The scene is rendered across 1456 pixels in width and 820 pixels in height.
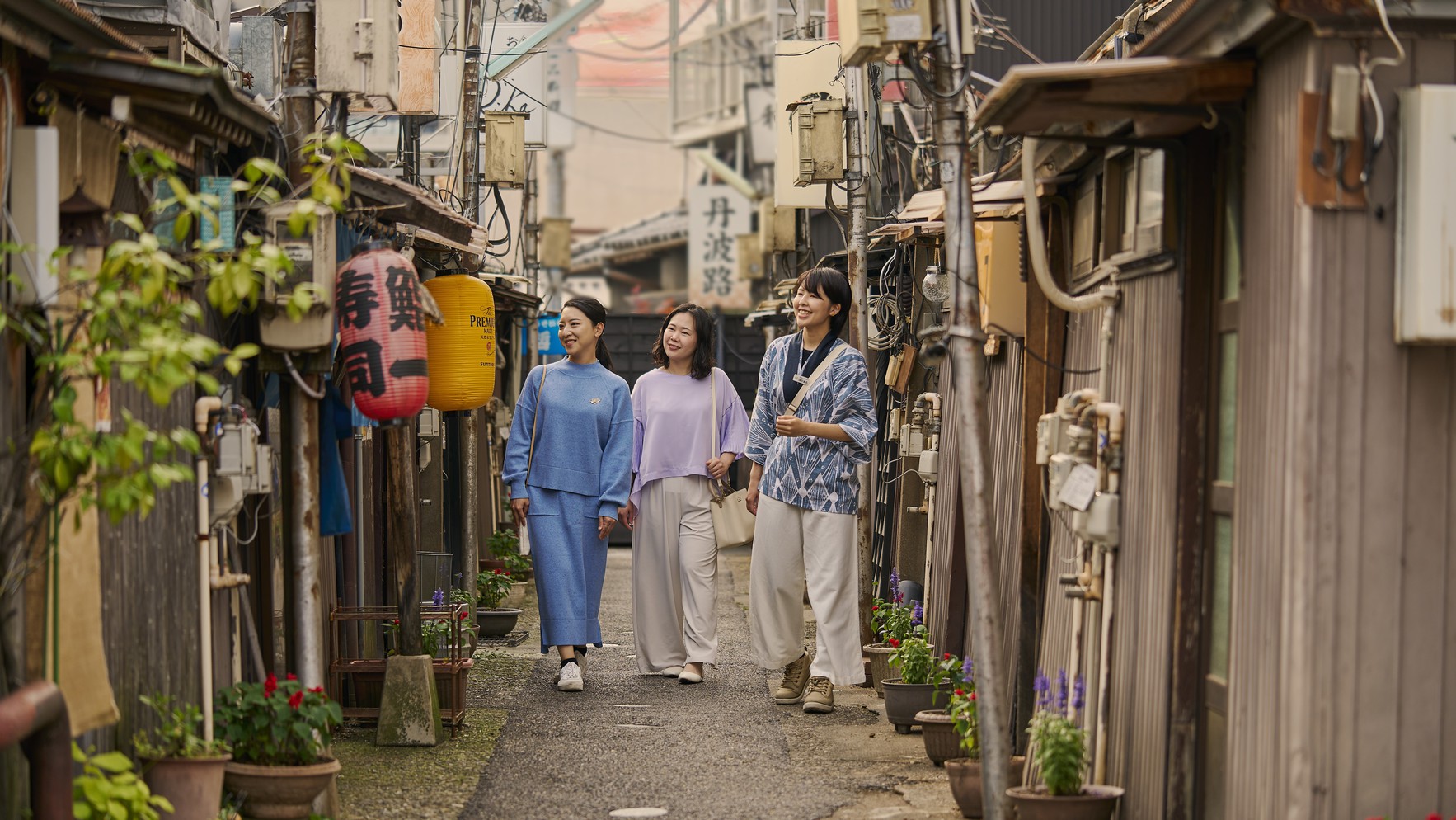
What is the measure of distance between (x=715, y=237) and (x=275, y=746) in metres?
28.3

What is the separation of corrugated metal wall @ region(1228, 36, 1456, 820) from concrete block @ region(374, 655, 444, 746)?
17.3 ft

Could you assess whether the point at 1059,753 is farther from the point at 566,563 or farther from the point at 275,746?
the point at 566,563

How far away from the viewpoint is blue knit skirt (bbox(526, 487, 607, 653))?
11094 millimetres

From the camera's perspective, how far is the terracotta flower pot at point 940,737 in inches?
326

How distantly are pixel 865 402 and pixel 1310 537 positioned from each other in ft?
18.8

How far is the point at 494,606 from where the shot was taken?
1510 centimetres

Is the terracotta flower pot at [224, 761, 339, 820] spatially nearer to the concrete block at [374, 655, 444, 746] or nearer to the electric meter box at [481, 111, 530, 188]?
the concrete block at [374, 655, 444, 746]

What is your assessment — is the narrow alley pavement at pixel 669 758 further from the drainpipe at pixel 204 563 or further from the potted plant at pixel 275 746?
the drainpipe at pixel 204 563

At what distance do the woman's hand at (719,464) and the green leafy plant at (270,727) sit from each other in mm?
5044

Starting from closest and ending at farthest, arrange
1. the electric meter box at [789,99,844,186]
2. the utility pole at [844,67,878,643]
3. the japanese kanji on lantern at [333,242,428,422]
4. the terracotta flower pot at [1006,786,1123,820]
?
the terracotta flower pot at [1006,786,1123,820] → the japanese kanji on lantern at [333,242,428,422] → the utility pole at [844,67,878,643] → the electric meter box at [789,99,844,186]

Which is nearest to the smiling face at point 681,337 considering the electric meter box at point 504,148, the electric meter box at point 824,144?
the electric meter box at point 824,144

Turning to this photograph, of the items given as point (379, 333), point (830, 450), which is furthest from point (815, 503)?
point (379, 333)

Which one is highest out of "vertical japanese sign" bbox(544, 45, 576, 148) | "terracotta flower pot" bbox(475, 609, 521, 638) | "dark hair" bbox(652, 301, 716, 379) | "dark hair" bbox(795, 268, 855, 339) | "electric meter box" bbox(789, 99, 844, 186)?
"vertical japanese sign" bbox(544, 45, 576, 148)

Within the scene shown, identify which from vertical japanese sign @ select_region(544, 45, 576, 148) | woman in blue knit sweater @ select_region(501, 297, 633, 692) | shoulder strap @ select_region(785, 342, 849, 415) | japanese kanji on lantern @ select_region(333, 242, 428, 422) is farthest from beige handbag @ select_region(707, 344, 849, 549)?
vertical japanese sign @ select_region(544, 45, 576, 148)
